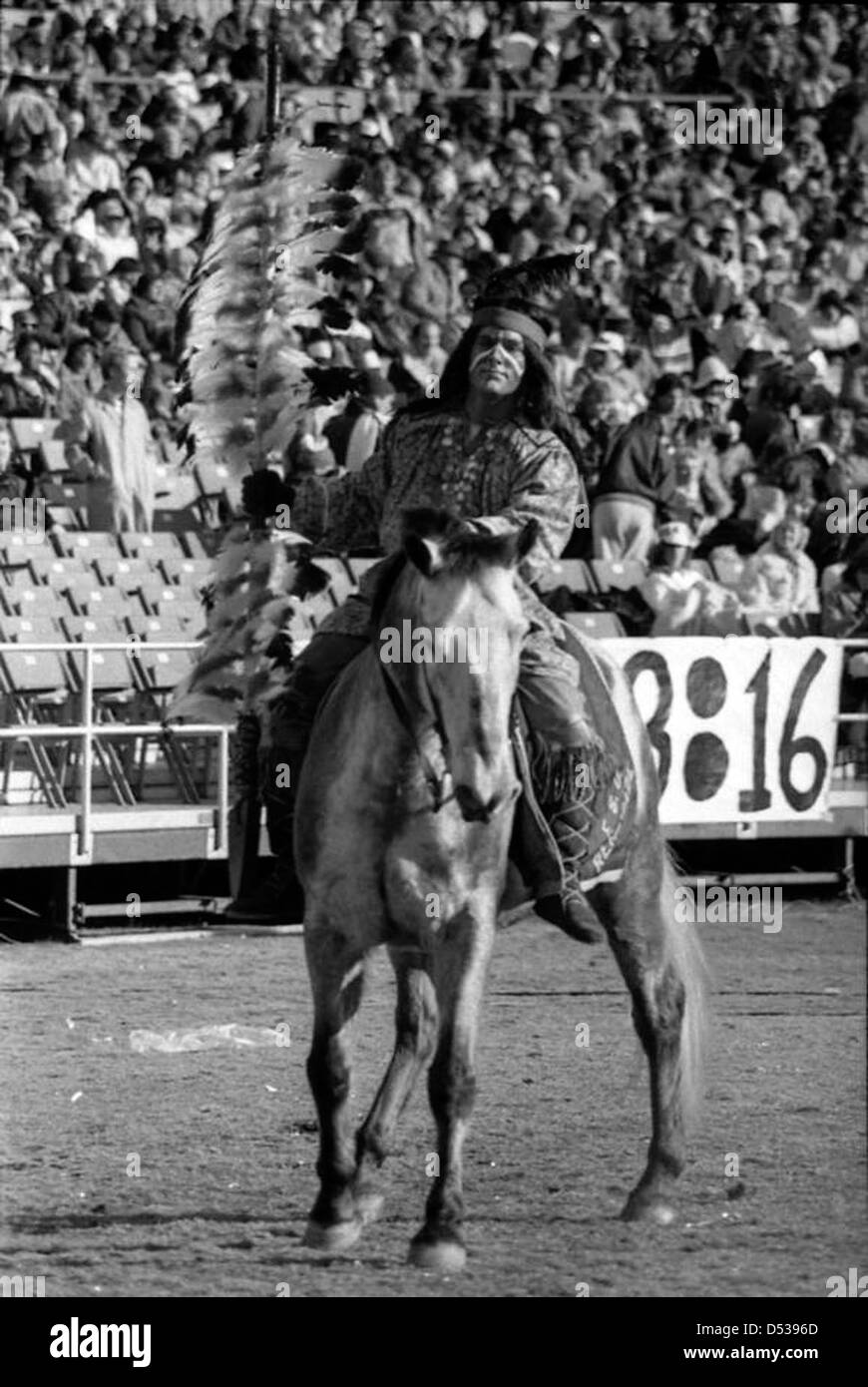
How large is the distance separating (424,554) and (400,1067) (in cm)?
172

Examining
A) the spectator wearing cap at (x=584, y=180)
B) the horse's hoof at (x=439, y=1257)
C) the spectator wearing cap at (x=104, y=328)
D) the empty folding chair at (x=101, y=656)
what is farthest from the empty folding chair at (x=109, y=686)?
the spectator wearing cap at (x=584, y=180)

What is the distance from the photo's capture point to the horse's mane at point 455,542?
7734 millimetres

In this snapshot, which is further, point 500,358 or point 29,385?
point 29,385

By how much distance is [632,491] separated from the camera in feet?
56.4

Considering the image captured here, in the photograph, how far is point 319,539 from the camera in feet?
29.6

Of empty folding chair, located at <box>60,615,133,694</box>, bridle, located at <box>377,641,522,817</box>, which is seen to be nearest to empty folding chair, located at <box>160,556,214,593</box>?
empty folding chair, located at <box>60,615,133,694</box>

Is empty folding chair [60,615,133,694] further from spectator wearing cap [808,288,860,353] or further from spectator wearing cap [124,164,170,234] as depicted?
spectator wearing cap [808,288,860,353]

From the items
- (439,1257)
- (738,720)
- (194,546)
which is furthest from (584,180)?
(439,1257)

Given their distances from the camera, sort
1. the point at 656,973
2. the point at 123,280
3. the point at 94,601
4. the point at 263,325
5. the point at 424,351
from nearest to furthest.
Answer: the point at 656,973 < the point at 263,325 < the point at 94,601 < the point at 123,280 < the point at 424,351

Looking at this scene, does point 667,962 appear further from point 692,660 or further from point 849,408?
point 849,408

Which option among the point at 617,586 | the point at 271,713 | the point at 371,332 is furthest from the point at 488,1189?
the point at 371,332

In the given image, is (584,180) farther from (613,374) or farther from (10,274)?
(10,274)

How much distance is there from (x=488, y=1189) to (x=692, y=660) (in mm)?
6968

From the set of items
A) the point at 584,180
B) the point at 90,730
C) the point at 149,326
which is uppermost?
the point at 584,180
